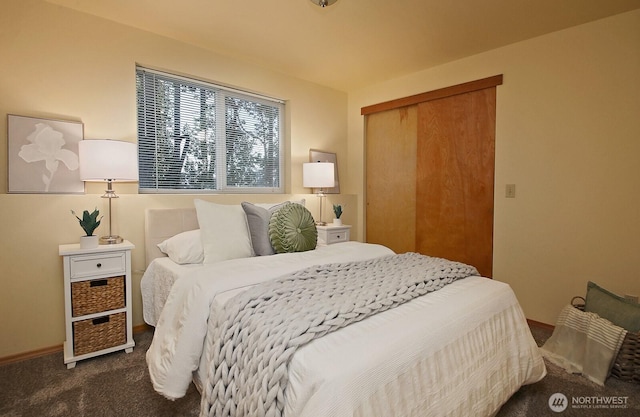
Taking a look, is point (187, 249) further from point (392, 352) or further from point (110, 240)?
point (392, 352)

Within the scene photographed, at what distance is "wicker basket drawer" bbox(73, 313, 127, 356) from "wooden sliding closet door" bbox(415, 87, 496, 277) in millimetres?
2880

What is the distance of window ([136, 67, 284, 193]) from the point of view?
276cm

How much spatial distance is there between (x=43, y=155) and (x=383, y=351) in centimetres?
252

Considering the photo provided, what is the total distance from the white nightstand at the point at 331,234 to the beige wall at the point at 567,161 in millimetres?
1519

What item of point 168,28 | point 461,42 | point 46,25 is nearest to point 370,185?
point 461,42

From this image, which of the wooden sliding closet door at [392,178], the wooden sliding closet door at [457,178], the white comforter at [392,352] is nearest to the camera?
the white comforter at [392,352]

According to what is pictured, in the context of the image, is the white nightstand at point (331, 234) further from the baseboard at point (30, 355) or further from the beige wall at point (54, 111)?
the baseboard at point (30, 355)

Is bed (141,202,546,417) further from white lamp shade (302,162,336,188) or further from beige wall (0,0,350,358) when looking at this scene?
white lamp shade (302,162,336,188)

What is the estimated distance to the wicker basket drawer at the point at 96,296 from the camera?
2.06 m

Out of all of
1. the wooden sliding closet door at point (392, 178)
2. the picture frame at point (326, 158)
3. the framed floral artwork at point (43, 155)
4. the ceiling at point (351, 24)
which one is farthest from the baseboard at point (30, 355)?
the wooden sliding closet door at point (392, 178)

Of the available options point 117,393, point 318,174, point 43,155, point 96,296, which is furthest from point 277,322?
point 318,174

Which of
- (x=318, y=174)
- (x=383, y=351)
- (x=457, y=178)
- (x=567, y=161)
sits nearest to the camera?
(x=383, y=351)

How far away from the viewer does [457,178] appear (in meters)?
3.26

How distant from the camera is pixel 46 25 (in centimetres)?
219
